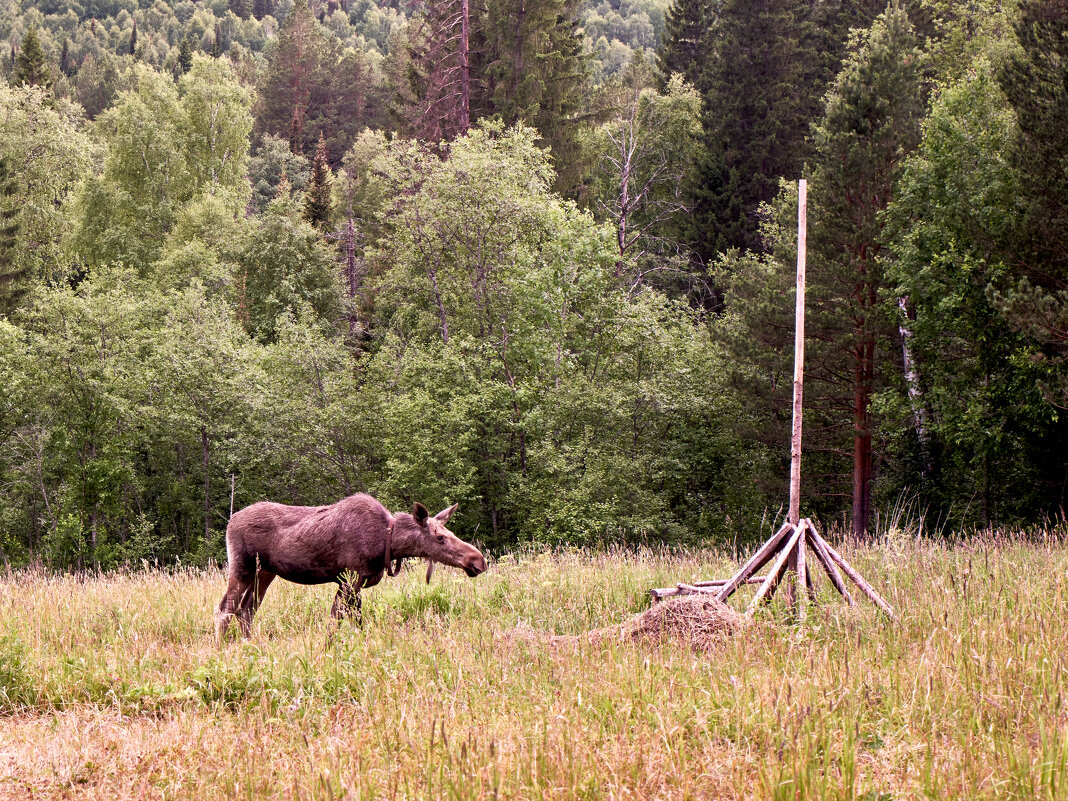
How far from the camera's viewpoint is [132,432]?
3397 cm

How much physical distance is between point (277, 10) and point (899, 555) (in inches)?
6374

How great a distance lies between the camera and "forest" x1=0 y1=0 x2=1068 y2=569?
2183 cm

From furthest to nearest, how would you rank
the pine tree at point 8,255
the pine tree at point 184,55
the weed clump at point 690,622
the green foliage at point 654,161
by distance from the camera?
the pine tree at point 184,55 < the pine tree at point 8,255 < the green foliage at point 654,161 < the weed clump at point 690,622

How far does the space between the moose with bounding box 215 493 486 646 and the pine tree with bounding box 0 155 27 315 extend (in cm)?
4160

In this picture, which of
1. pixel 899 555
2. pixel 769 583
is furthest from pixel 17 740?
pixel 899 555

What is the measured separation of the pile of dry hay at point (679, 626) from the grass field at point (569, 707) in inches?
4.8

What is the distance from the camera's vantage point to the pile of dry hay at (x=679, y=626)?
19.1 ft

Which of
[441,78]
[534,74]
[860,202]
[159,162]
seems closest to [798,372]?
[860,202]

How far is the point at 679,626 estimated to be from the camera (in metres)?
6.02

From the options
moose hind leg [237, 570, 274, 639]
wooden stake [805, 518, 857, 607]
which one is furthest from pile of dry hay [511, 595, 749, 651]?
moose hind leg [237, 570, 274, 639]

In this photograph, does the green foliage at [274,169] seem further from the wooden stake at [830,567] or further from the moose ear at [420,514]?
the wooden stake at [830,567]

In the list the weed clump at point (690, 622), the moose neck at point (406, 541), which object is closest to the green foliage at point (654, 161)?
the moose neck at point (406, 541)

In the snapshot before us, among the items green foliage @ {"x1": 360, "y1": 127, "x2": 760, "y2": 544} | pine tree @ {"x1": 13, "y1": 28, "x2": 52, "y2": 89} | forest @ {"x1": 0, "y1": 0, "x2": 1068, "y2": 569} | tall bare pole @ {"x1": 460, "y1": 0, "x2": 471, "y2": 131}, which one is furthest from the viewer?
pine tree @ {"x1": 13, "y1": 28, "x2": 52, "y2": 89}

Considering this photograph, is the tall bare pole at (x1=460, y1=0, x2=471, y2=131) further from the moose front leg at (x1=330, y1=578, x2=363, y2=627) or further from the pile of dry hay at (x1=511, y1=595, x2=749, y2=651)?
the pile of dry hay at (x1=511, y1=595, x2=749, y2=651)
